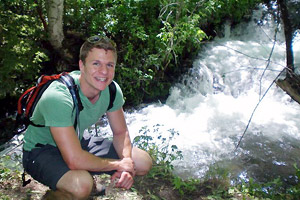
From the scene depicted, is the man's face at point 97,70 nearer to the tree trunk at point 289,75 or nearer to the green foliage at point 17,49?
the tree trunk at point 289,75

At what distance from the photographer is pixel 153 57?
7234mm

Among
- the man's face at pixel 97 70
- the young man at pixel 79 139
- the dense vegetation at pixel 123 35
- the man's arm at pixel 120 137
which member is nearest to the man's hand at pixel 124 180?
the young man at pixel 79 139

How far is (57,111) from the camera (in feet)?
7.74

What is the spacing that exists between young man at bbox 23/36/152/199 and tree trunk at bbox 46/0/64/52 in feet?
13.5

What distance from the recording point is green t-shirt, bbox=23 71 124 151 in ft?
7.75

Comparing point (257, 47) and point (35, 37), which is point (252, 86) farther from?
point (35, 37)

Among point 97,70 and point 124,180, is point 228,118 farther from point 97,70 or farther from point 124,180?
point 97,70

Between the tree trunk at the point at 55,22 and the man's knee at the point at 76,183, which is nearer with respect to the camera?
the man's knee at the point at 76,183

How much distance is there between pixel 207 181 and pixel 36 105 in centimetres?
238

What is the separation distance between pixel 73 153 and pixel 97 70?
83 centimetres

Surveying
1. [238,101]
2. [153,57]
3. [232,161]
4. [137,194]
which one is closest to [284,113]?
[238,101]

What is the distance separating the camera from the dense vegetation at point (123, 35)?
21.1ft

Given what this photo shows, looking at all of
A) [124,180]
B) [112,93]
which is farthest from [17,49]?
[124,180]

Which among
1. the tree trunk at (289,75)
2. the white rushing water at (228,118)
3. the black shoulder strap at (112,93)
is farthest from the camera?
the white rushing water at (228,118)
